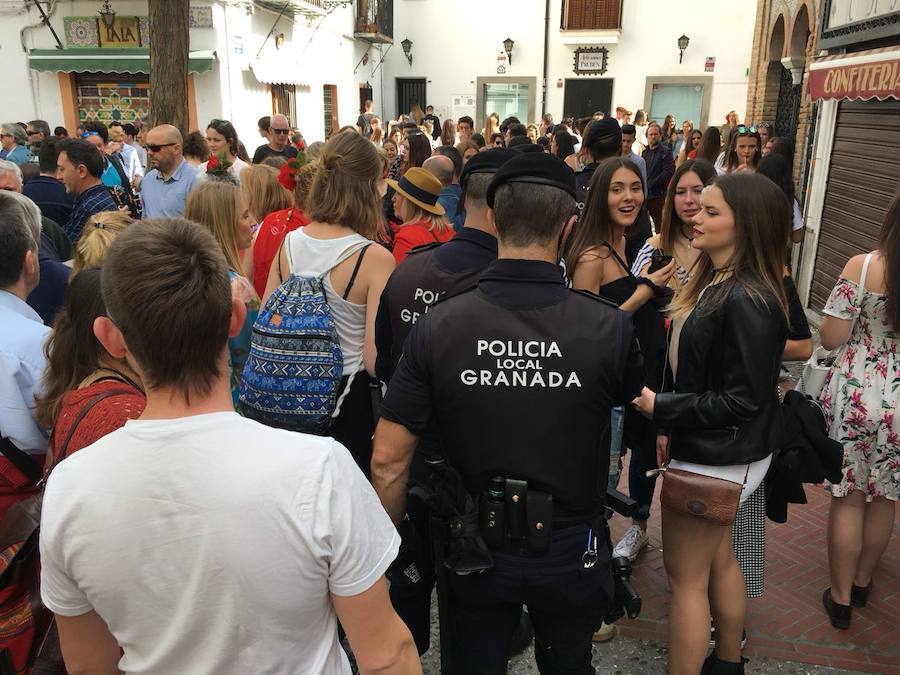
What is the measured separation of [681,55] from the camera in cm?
2450

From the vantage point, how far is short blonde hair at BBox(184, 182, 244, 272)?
142 inches

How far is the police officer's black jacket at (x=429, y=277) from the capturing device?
2668mm

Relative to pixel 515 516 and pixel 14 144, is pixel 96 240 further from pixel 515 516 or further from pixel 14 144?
pixel 14 144

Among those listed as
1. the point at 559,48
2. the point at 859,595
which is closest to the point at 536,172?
the point at 859,595

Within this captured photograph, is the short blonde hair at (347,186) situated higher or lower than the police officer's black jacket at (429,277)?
higher

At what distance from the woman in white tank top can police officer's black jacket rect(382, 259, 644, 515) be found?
3.33ft

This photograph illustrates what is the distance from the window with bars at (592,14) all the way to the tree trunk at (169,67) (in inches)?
761

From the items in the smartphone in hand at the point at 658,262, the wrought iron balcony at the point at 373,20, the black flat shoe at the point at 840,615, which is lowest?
the black flat shoe at the point at 840,615

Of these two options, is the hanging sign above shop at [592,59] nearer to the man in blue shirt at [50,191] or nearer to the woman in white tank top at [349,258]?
the man in blue shirt at [50,191]

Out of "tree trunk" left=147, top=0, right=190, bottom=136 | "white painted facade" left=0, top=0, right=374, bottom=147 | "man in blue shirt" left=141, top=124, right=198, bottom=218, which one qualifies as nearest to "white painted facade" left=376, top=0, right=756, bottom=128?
"white painted facade" left=0, top=0, right=374, bottom=147

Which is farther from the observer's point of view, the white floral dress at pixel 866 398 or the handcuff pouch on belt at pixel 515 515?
the white floral dress at pixel 866 398

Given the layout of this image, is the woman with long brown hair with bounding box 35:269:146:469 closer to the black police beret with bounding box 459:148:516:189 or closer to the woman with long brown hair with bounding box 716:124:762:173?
the black police beret with bounding box 459:148:516:189

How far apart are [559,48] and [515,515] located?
2598 centimetres

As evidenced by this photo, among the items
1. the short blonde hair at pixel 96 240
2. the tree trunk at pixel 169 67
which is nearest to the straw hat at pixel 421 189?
the short blonde hair at pixel 96 240
